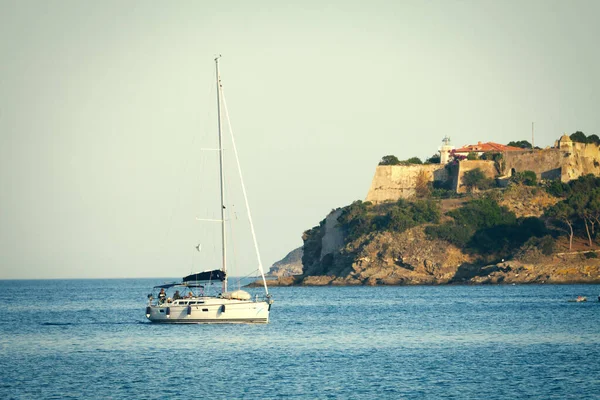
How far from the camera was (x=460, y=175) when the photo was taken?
325 ft

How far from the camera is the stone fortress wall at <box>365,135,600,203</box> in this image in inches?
3772

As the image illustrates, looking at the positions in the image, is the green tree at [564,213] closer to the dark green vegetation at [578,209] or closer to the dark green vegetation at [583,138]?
the dark green vegetation at [578,209]

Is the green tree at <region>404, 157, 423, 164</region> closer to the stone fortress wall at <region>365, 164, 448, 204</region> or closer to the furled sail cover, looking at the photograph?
the stone fortress wall at <region>365, 164, 448, 204</region>

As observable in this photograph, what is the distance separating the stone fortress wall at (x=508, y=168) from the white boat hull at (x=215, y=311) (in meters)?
61.5

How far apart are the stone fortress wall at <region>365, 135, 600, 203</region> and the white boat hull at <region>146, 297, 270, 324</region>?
202 feet

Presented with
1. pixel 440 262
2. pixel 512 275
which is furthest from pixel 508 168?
pixel 512 275

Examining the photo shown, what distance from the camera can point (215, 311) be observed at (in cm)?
3991

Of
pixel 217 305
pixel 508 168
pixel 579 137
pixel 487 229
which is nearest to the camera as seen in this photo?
pixel 217 305

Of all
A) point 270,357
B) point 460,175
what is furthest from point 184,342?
point 460,175

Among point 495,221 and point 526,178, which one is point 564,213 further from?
point 526,178

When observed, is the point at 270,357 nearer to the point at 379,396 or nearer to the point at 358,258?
the point at 379,396

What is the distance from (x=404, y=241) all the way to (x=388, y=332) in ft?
176

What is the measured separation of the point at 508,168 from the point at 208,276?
6577 cm

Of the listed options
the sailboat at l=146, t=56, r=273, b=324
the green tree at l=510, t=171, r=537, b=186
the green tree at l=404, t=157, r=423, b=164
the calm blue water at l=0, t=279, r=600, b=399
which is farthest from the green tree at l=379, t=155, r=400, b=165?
the sailboat at l=146, t=56, r=273, b=324
